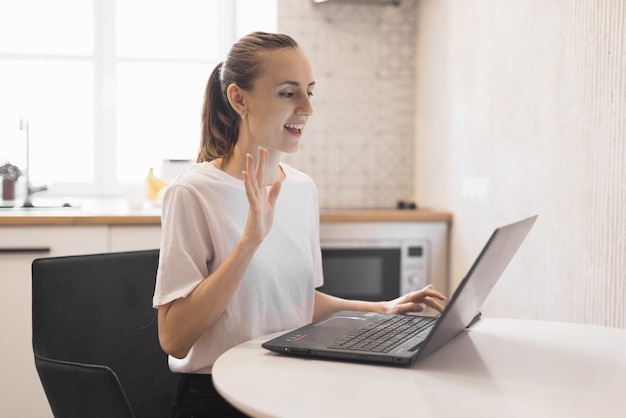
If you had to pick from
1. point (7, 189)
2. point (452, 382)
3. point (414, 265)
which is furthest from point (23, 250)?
point (452, 382)

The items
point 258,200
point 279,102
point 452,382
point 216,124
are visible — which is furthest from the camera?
point 216,124

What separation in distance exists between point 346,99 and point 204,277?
1.94m

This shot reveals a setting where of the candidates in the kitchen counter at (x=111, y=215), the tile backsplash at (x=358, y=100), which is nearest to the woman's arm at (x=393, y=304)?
the kitchen counter at (x=111, y=215)

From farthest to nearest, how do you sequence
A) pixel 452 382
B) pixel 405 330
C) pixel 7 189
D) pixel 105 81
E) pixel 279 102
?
pixel 105 81 < pixel 7 189 < pixel 279 102 < pixel 405 330 < pixel 452 382

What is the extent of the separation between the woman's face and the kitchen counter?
1.30 m

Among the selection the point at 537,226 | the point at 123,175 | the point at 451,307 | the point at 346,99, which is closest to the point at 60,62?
the point at 123,175

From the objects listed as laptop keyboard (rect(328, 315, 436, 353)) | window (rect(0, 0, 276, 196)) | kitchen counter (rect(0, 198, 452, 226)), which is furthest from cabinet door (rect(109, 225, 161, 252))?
laptop keyboard (rect(328, 315, 436, 353))

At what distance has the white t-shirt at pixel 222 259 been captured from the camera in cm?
132

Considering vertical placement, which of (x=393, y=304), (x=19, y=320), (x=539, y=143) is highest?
(x=539, y=143)

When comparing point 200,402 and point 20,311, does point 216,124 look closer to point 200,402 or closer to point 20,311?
point 200,402

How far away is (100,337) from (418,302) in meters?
0.64

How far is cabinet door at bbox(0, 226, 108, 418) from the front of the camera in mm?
2596

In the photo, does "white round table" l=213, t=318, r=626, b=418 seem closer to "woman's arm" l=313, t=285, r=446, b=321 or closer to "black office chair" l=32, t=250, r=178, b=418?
"woman's arm" l=313, t=285, r=446, b=321

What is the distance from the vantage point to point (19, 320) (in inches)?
103
